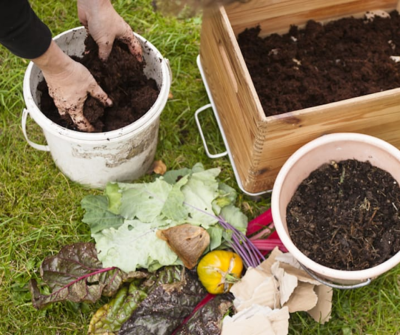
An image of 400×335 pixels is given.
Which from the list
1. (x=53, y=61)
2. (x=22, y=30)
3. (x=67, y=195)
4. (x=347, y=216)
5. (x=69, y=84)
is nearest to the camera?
(x=22, y=30)

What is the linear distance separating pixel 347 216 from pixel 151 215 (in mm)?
730

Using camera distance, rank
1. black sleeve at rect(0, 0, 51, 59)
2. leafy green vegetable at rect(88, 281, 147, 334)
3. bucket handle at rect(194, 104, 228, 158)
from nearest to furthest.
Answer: black sleeve at rect(0, 0, 51, 59) < leafy green vegetable at rect(88, 281, 147, 334) < bucket handle at rect(194, 104, 228, 158)

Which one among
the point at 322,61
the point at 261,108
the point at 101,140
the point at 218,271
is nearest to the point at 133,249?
the point at 218,271

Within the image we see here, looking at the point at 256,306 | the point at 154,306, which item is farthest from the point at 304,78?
the point at 154,306

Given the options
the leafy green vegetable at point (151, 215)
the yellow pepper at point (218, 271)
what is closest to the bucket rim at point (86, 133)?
the leafy green vegetable at point (151, 215)

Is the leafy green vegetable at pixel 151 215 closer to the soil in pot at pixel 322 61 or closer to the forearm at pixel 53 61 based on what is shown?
the soil in pot at pixel 322 61

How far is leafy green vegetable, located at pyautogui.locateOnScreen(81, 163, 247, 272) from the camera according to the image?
2.06 meters

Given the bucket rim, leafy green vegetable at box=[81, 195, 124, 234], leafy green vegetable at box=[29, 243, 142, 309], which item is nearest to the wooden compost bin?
the bucket rim

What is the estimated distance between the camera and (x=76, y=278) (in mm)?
2037

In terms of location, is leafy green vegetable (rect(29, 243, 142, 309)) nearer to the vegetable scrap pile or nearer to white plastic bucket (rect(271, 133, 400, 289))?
the vegetable scrap pile

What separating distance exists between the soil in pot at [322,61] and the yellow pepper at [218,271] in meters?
0.58

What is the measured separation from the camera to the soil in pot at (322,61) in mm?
2188

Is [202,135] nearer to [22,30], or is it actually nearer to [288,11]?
[288,11]

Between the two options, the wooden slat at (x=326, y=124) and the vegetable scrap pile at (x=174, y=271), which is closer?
the wooden slat at (x=326, y=124)
